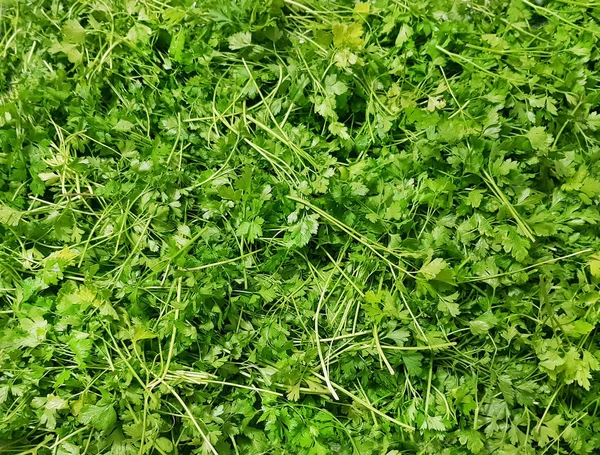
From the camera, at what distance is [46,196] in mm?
1431

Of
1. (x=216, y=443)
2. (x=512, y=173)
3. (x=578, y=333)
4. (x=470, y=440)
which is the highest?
(x=512, y=173)

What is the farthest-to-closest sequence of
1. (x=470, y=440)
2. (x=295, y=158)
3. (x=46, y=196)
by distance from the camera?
(x=46, y=196) < (x=295, y=158) < (x=470, y=440)

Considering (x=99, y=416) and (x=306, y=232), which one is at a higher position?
(x=306, y=232)

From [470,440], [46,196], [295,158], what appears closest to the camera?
[470,440]

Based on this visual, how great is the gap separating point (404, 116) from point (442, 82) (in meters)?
0.15

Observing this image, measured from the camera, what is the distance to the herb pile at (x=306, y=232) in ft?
4.01

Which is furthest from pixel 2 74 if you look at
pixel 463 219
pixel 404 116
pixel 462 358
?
pixel 462 358

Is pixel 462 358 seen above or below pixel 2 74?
below

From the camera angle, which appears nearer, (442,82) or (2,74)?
(442,82)

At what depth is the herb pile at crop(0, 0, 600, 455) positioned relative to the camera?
4.01 feet

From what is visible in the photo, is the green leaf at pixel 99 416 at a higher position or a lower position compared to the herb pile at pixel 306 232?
lower

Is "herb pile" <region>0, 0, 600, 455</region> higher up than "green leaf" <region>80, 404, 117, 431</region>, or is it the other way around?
"herb pile" <region>0, 0, 600, 455</region>

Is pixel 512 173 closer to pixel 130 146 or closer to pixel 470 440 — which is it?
pixel 470 440

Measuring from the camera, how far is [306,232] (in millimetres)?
1232
